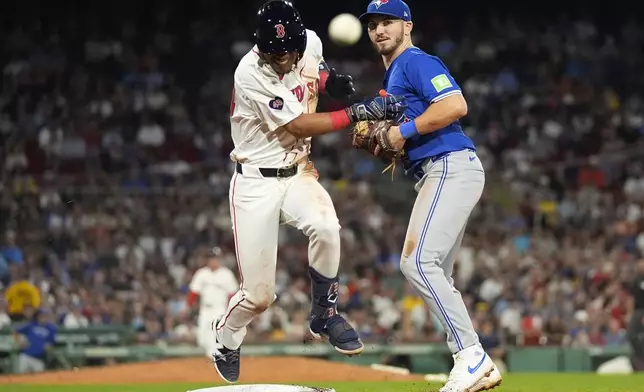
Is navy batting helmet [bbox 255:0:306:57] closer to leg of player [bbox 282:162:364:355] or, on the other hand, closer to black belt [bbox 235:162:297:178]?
black belt [bbox 235:162:297:178]

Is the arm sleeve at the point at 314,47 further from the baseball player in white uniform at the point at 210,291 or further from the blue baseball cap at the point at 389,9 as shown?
the baseball player in white uniform at the point at 210,291

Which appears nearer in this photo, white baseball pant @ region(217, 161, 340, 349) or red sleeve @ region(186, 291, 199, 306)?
white baseball pant @ region(217, 161, 340, 349)

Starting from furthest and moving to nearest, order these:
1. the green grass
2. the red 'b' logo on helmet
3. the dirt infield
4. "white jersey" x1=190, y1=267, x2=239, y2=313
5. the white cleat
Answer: "white jersey" x1=190, y1=267, x2=239, y2=313 < the dirt infield < the green grass < the red 'b' logo on helmet < the white cleat

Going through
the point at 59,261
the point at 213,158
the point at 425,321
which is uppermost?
the point at 213,158

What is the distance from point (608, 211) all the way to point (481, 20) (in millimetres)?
7589

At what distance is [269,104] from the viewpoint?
6668 mm

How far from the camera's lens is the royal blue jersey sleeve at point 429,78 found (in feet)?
21.4

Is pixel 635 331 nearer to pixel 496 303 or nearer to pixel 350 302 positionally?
pixel 496 303

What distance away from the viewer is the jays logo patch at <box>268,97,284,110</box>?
6.65m

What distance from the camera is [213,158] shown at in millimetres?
18672

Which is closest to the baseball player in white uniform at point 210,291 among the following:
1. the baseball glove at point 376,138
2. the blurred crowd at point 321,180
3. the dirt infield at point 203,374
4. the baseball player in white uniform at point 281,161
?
the blurred crowd at point 321,180

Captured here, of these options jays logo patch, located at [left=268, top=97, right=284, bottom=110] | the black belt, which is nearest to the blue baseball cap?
jays logo patch, located at [left=268, top=97, right=284, bottom=110]

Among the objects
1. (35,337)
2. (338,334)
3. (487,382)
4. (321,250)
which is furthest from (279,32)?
(35,337)

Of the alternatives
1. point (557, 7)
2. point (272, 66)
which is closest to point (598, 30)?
point (557, 7)
